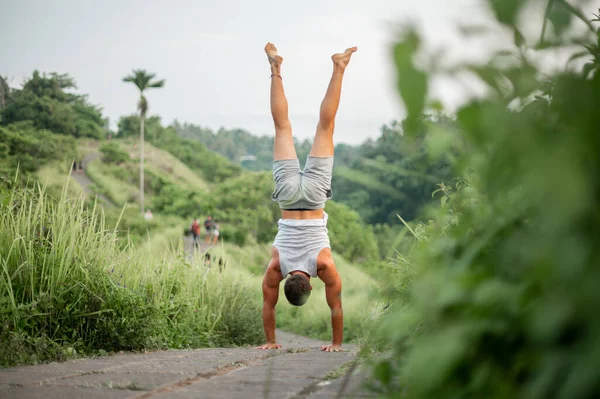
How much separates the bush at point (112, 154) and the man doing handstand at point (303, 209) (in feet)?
115

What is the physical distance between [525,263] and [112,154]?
40.0 meters

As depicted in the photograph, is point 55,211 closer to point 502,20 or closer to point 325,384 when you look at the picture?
point 325,384

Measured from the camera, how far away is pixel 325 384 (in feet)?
8.20

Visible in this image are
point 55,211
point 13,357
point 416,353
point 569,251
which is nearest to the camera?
point 569,251

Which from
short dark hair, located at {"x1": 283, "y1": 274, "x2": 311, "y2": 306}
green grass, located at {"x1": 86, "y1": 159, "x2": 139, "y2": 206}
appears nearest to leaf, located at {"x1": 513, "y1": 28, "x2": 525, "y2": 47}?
short dark hair, located at {"x1": 283, "y1": 274, "x2": 311, "y2": 306}

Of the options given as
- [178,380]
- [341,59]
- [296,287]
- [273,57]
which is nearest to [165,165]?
[273,57]

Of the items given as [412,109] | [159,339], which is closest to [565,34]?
[412,109]

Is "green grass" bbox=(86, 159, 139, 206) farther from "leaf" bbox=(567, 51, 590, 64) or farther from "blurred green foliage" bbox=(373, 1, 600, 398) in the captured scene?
"leaf" bbox=(567, 51, 590, 64)

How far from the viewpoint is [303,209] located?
5422 millimetres

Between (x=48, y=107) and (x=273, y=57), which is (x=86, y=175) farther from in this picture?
(x=273, y=57)

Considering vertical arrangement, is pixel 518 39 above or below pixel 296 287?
above

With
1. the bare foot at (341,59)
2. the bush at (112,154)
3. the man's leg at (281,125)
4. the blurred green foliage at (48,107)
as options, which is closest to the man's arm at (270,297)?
the man's leg at (281,125)

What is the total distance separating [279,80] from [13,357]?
3.21 m

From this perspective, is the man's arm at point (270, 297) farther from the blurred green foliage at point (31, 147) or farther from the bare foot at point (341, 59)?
the blurred green foliage at point (31, 147)
